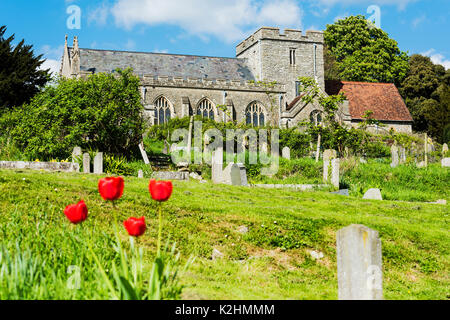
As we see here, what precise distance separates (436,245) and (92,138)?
16.0m

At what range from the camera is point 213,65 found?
39812 millimetres

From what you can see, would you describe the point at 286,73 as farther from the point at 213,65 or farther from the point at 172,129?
the point at 172,129

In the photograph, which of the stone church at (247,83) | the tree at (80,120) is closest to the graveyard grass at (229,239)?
the tree at (80,120)

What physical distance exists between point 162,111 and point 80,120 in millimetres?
14925

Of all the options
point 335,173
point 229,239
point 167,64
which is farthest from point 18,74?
point 229,239

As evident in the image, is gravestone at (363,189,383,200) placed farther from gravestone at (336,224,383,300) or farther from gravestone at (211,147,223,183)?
gravestone at (336,224,383,300)

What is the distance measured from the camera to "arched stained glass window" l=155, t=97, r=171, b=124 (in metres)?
35.6

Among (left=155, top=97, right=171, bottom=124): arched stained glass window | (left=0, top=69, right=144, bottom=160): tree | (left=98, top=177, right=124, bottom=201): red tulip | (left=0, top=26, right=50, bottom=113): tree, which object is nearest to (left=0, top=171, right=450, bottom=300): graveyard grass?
(left=98, top=177, right=124, bottom=201): red tulip

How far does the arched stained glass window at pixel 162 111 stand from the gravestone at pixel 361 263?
31.8m

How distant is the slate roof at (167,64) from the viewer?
3634 centimetres

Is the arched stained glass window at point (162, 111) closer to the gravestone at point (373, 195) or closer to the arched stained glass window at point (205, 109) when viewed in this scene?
the arched stained glass window at point (205, 109)

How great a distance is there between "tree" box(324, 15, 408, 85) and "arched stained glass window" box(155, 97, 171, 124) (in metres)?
19.9

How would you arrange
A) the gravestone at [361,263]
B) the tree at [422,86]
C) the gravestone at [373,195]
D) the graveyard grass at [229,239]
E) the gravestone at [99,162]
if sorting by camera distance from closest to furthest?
the gravestone at [361,263]
the graveyard grass at [229,239]
the gravestone at [373,195]
the gravestone at [99,162]
the tree at [422,86]

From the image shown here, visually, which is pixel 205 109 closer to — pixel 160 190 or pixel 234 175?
pixel 234 175
